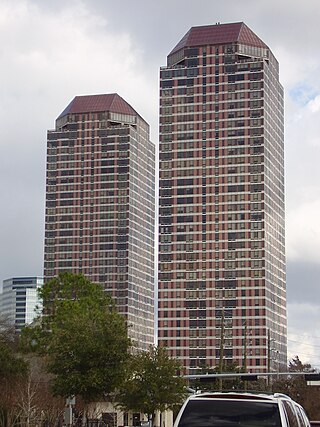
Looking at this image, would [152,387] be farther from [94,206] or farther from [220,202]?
[94,206]

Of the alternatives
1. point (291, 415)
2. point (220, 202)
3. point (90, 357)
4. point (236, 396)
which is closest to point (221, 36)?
point (220, 202)

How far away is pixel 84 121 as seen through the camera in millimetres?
198250

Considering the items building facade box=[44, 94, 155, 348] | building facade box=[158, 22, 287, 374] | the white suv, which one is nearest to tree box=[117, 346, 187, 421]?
the white suv

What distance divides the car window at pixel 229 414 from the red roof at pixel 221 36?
16501 centimetres

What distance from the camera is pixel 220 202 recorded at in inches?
6772

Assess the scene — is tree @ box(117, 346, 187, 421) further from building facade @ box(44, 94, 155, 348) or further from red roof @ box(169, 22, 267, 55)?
building facade @ box(44, 94, 155, 348)

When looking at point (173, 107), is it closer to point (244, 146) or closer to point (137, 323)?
point (244, 146)

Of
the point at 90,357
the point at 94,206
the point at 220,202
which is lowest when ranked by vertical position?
the point at 90,357

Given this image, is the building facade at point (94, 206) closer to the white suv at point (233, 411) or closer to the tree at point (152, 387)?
the tree at point (152, 387)

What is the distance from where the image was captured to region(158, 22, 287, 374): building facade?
16562 centimetres

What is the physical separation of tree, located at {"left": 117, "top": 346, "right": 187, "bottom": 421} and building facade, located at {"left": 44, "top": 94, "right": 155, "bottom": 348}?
133m

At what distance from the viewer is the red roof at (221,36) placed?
17625cm

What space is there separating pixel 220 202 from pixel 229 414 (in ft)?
520

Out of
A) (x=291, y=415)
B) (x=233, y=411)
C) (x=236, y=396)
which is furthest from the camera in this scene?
(x=291, y=415)
